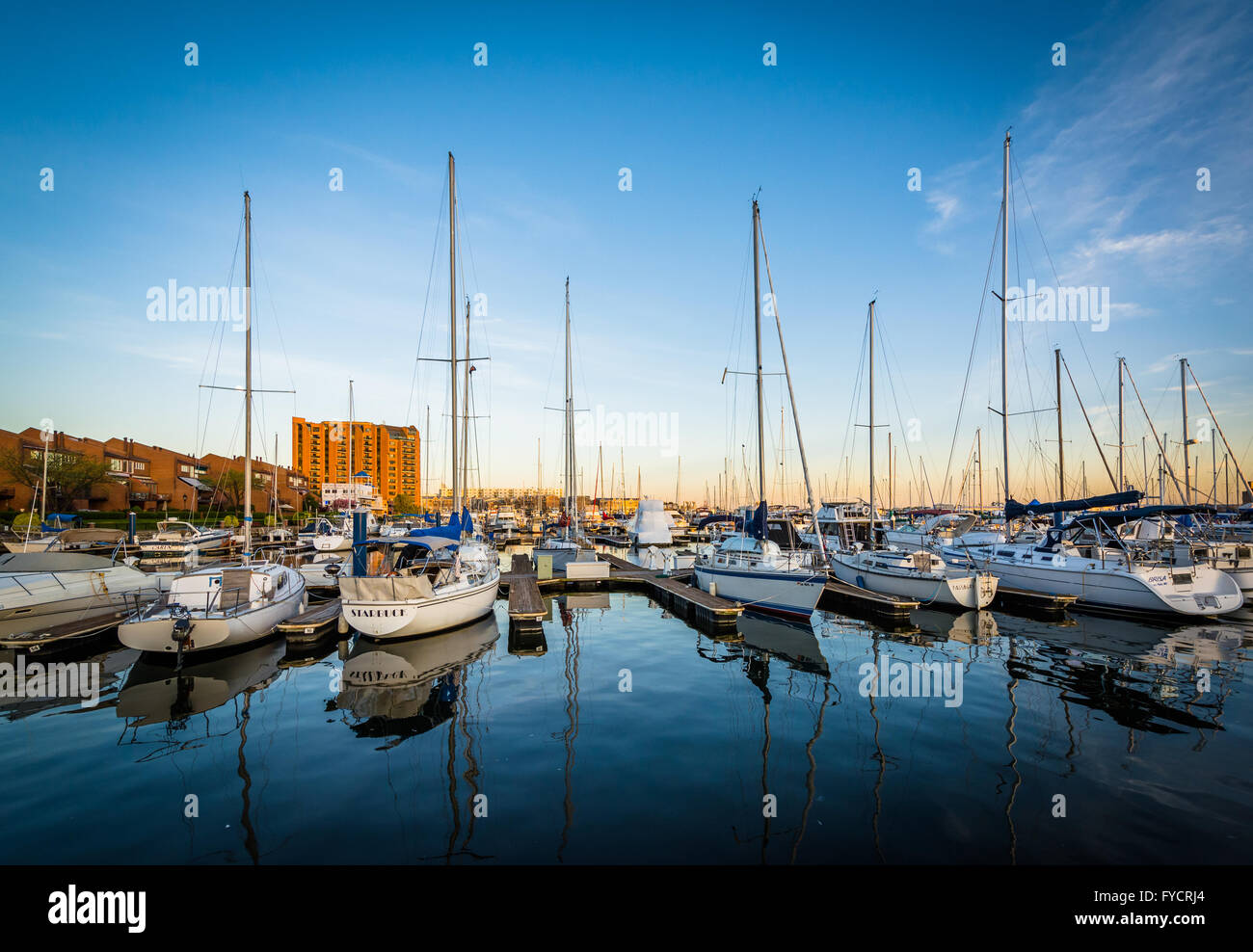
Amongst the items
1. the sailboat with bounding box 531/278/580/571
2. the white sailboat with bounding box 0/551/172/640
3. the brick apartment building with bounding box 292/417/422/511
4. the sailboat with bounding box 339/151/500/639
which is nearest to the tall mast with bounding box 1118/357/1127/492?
the sailboat with bounding box 531/278/580/571

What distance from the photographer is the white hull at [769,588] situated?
20859 millimetres

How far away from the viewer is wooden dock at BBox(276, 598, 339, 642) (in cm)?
1689

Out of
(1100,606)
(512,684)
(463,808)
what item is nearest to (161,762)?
(463,808)

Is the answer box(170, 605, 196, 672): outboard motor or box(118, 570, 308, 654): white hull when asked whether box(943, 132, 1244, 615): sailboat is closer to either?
box(118, 570, 308, 654): white hull

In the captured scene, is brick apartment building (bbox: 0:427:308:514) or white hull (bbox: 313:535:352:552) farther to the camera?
brick apartment building (bbox: 0:427:308:514)

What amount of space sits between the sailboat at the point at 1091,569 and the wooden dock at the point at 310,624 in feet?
85.8

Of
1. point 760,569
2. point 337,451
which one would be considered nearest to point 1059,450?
point 760,569

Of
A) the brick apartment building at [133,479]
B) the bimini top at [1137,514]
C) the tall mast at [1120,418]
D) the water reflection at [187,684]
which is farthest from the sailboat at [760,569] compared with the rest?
the brick apartment building at [133,479]

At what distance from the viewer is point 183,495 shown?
84.3 metres

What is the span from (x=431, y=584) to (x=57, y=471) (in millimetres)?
70287

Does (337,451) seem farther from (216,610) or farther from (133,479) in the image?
(216,610)

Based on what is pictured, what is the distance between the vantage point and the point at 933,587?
23.9 m

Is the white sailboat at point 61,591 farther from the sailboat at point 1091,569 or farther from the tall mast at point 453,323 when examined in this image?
the sailboat at point 1091,569
